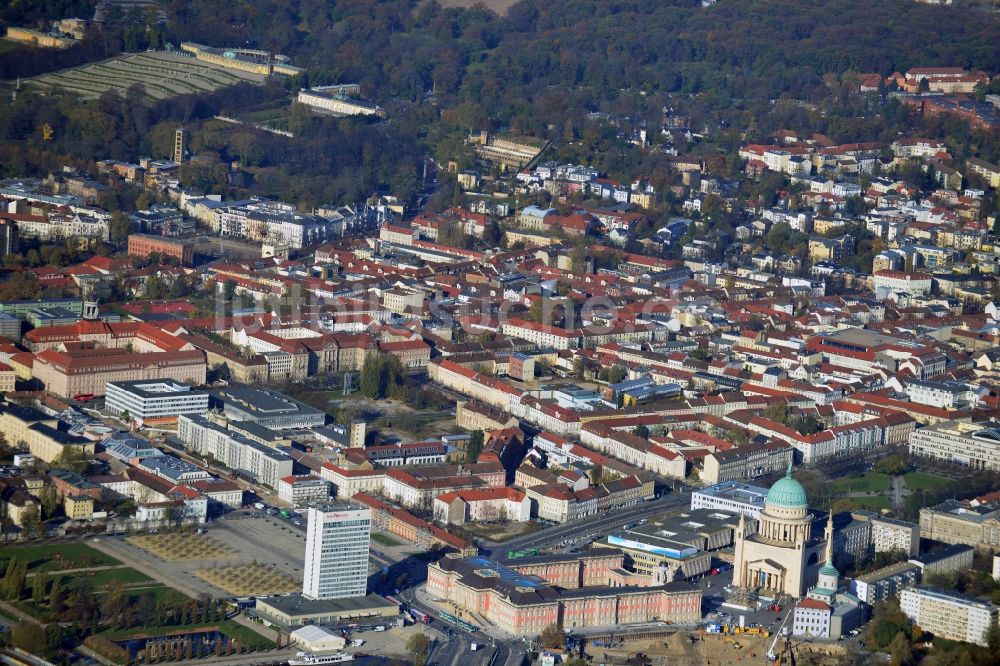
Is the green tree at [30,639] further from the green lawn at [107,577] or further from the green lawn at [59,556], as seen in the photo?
the green lawn at [59,556]

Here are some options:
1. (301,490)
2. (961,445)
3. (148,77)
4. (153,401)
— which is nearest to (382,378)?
(153,401)

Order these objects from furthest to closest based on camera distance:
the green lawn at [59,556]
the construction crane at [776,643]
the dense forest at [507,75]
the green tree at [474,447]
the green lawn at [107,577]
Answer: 1. the dense forest at [507,75]
2. the green tree at [474,447]
3. the green lawn at [59,556]
4. the green lawn at [107,577]
5. the construction crane at [776,643]

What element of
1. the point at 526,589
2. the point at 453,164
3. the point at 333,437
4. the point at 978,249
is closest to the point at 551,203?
the point at 453,164

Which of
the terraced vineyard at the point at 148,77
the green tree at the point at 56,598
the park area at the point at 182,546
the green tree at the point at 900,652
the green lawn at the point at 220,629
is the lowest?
the park area at the point at 182,546

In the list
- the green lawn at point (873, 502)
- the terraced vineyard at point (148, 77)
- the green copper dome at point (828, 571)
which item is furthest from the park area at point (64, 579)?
the terraced vineyard at point (148, 77)

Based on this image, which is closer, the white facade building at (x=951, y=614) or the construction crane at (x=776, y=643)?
the construction crane at (x=776, y=643)

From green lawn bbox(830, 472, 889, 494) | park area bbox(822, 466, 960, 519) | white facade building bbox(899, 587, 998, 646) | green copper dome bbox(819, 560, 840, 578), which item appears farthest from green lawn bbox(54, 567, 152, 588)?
green lawn bbox(830, 472, 889, 494)

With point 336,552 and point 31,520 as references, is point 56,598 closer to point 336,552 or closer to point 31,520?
point 31,520
